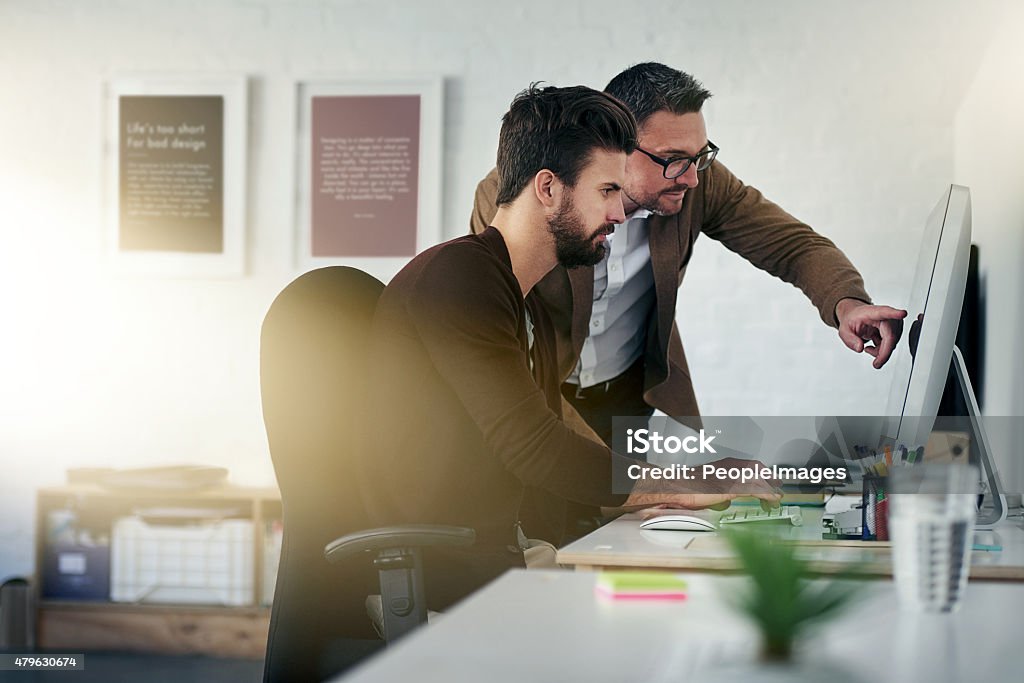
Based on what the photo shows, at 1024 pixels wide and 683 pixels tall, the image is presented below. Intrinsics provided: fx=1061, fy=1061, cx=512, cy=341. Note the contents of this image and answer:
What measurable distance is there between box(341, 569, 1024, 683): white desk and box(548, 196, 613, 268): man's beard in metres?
1.20

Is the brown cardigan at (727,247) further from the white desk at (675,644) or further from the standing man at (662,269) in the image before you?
the white desk at (675,644)

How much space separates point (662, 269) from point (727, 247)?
0.67 feet

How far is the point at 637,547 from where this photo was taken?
4.91 feet

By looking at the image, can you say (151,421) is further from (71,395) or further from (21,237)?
(21,237)

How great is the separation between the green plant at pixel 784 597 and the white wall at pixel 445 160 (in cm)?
207

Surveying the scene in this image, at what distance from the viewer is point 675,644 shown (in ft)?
2.39

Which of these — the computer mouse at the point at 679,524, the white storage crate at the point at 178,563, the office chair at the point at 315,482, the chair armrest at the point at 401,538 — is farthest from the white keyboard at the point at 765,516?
the white storage crate at the point at 178,563

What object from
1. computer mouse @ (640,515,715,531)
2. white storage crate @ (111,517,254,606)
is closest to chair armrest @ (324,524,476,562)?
computer mouse @ (640,515,715,531)

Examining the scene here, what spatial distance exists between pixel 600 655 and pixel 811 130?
2.32m

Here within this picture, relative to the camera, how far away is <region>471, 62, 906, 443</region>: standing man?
260 centimetres

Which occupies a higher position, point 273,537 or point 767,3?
point 767,3

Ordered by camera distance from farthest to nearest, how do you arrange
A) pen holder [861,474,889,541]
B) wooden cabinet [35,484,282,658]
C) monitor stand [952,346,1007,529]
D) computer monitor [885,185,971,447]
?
wooden cabinet [35,484,282,658], monitor stand [952,346,1007,529], pen holder [861,474,889,541], computer monitor [885,185,971,447]

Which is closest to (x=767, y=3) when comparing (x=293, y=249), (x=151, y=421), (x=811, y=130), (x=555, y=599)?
(x=811, y=130)

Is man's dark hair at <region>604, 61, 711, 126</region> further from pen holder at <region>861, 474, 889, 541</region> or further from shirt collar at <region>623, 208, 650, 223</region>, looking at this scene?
pen holder at <region>861, 474, 889, 541</region>
